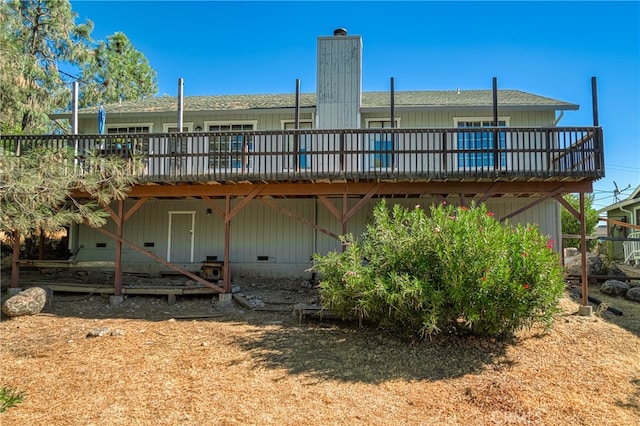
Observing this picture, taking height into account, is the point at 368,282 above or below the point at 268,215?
below

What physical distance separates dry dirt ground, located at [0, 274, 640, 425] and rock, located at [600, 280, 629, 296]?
95.0 inches

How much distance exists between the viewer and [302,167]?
11.6 m

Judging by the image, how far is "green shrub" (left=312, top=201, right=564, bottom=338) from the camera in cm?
591

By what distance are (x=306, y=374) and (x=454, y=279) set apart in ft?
8.37

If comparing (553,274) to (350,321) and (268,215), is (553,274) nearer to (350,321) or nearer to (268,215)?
(350,321)

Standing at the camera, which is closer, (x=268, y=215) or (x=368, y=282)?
(x=368, y=282)

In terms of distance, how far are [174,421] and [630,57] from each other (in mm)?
15083

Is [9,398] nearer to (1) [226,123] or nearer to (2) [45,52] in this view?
(1) [226,123]

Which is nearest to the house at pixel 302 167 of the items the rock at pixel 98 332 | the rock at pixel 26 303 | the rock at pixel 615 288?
the rock at pixel 26 303

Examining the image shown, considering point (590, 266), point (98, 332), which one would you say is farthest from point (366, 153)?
point (590, 266)

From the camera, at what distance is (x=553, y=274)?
6.01m

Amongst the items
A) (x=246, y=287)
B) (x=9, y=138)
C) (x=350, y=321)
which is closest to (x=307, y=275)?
(x=246, y=287)

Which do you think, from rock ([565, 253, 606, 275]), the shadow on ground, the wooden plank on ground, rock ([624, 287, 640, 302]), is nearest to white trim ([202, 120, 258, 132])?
the wooden plank on ground

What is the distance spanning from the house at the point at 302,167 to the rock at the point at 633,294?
7.93 feet
